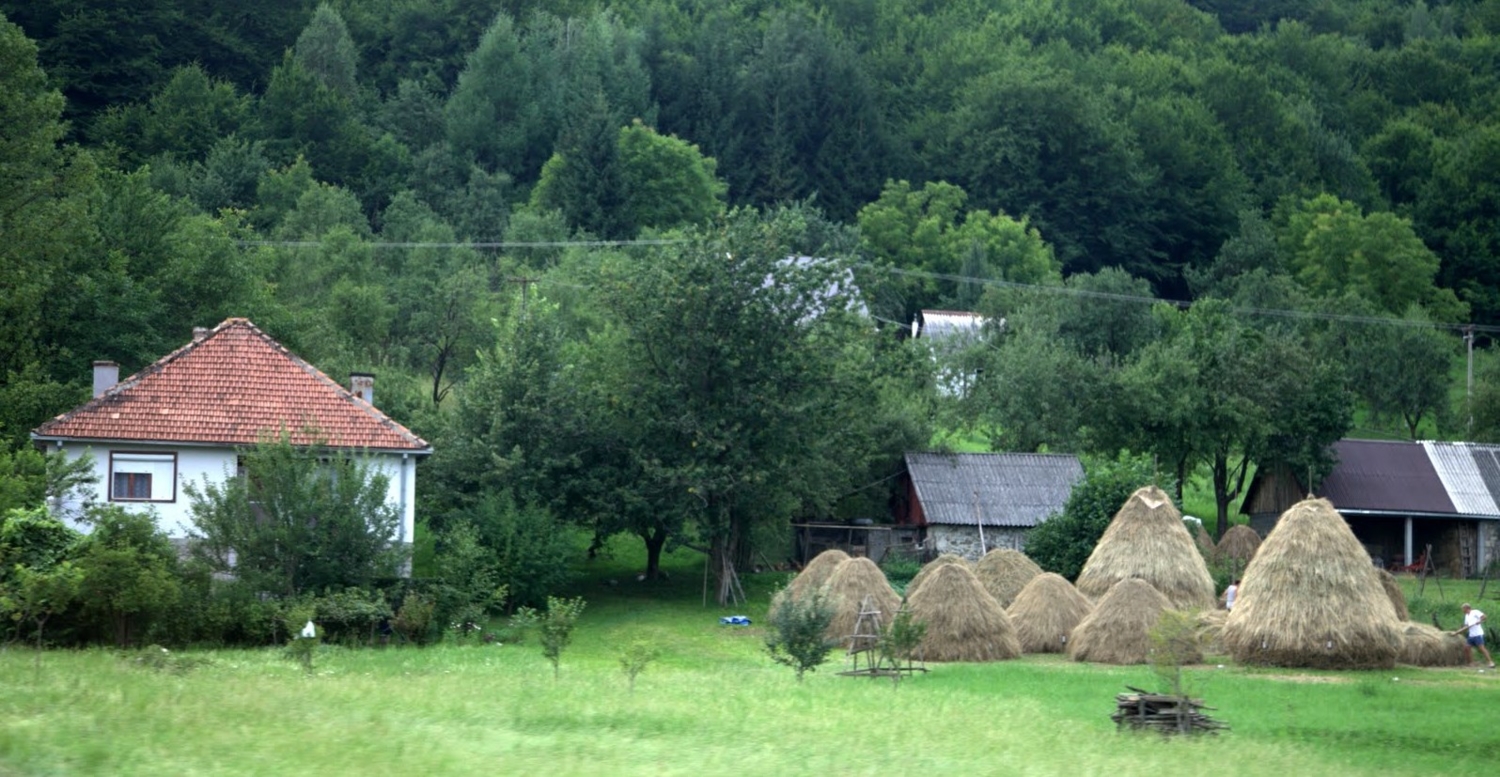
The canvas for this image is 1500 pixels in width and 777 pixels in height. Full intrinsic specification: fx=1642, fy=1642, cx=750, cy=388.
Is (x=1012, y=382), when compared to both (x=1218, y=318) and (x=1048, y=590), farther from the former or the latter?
(x=1048, y=590)

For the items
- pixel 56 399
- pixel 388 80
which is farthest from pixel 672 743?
pixel 388 80

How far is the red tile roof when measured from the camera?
129 feet

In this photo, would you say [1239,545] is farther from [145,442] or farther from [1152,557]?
[145,442]

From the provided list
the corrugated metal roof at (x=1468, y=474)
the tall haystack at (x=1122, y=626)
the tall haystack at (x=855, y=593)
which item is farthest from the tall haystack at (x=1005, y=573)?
the corrugated metal roof at (x=1468, y=474)

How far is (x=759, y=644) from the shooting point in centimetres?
3919

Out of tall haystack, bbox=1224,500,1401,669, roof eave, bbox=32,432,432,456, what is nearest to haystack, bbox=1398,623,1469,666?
tall haystack, bbox=1224,500,1401,669

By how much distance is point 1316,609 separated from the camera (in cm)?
3575

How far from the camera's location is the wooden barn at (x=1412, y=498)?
59.2 m

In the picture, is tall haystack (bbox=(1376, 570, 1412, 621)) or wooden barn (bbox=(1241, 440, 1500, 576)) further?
wooden barn (bbox=(1241, 440, 1500, 576))

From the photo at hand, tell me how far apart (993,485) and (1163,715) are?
29996 mm

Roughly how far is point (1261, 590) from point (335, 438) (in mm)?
22198

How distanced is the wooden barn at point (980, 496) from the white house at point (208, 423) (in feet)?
58.4

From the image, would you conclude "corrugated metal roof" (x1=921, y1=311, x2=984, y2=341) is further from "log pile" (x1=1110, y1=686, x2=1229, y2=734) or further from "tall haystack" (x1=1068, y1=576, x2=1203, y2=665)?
"log pile" (x1=1110, y1=686, x2=1229, y2=734)

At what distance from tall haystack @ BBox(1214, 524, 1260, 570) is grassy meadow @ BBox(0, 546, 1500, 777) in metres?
18.6
